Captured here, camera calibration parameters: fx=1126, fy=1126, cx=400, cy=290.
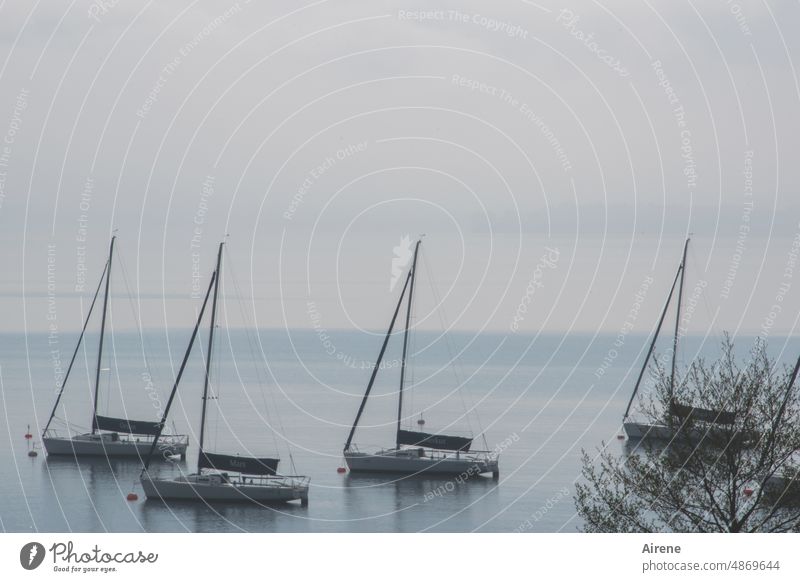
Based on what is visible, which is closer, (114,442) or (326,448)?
(114,442)

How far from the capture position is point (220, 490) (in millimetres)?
56500

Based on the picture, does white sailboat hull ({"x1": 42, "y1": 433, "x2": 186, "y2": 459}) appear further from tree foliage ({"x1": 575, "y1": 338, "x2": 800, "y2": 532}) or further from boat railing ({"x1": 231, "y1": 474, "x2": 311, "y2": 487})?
tree foliage ({"x1": 575, "y1": 338, "x2": 800, "y2": 532})

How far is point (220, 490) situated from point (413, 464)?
15371 mm

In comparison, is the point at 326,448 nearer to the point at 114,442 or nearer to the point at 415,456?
the point at 114,442

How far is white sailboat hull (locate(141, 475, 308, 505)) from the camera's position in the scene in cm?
5603

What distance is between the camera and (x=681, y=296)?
61.7 metres

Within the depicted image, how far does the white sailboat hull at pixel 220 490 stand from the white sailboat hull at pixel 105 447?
18659 millimetres

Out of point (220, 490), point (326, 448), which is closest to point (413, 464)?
point (220, 490)
